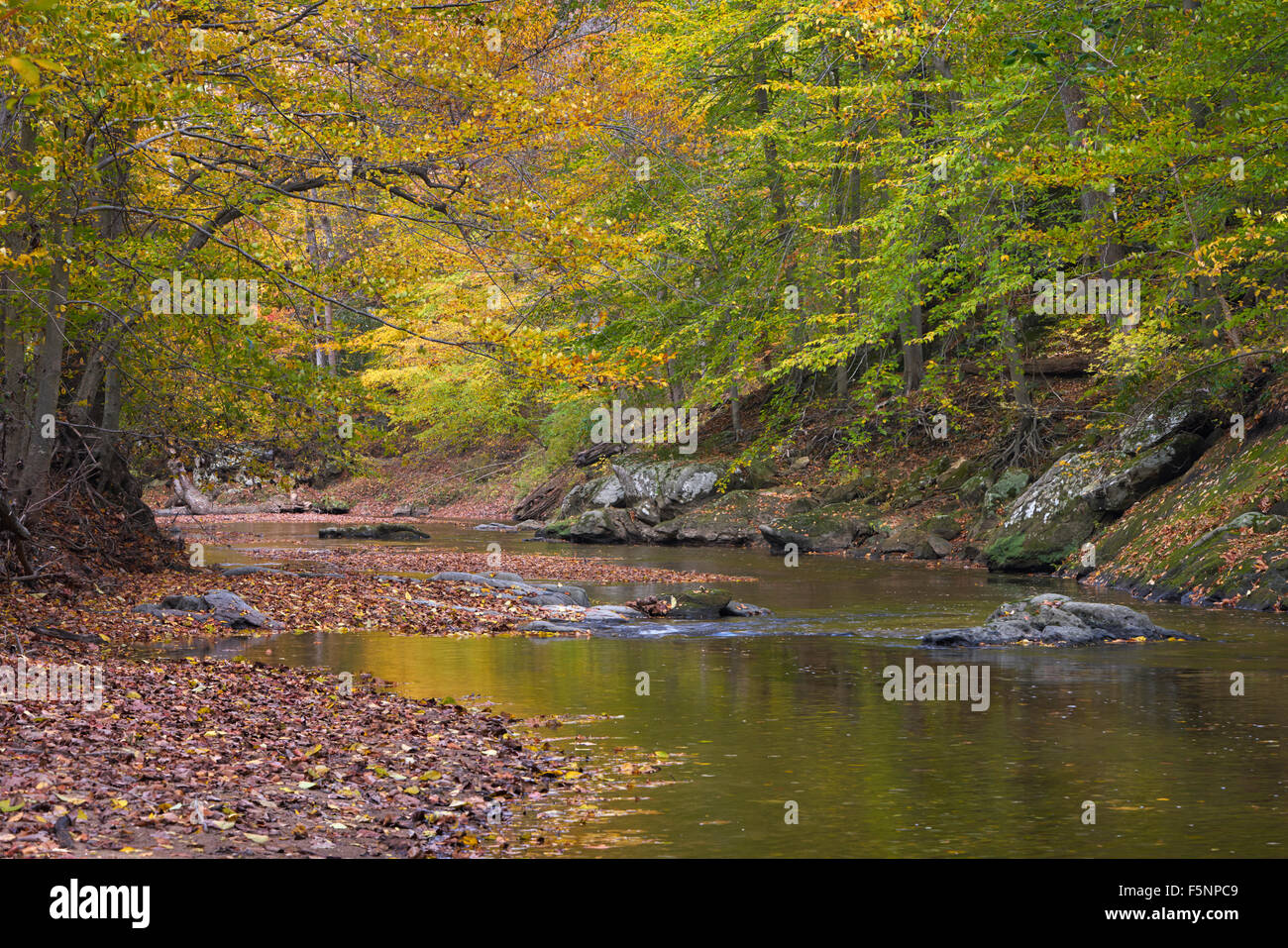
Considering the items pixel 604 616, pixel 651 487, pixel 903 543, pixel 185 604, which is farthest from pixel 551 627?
pixel 651 487

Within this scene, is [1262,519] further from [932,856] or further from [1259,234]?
[932,856]

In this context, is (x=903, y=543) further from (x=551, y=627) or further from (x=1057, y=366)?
(x=551, y=627)

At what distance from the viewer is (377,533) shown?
104ft

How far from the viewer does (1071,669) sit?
11.5 metres

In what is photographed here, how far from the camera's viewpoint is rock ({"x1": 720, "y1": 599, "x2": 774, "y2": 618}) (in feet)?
52.6

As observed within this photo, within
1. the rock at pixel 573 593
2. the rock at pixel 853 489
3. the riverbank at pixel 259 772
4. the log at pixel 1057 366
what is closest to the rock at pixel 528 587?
the rock at pixel 573 593

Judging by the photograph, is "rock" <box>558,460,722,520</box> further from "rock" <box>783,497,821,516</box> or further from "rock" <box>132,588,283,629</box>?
"rock" <box>132,588,283,629</box>

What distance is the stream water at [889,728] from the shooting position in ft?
19.8

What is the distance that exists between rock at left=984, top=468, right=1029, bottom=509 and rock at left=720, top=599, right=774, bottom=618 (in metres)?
10.3

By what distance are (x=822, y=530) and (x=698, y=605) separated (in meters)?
11.6

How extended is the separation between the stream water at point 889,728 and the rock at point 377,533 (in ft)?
55.7

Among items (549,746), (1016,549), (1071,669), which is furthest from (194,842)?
(1016,549)

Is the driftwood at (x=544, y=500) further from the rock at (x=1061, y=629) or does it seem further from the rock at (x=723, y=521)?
the rock at (x=1061, y=629)
